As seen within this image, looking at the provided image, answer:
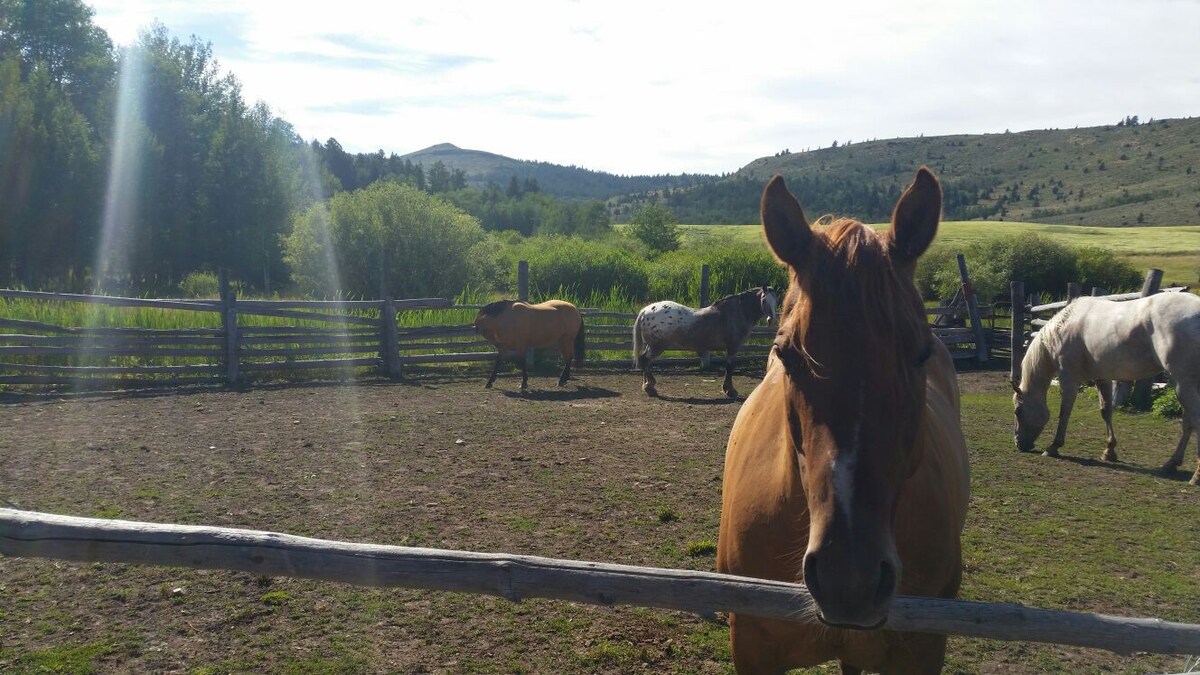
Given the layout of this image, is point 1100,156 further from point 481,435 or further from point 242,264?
point 481,435

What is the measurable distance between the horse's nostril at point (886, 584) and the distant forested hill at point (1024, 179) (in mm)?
62103

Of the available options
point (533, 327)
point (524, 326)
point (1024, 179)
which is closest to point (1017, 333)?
point (533, 327)

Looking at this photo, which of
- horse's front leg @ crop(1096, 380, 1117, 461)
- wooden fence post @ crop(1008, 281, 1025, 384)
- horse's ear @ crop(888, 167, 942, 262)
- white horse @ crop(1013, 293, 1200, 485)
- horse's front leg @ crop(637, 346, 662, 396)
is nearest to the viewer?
horse's ear @ crop(888, 167, 942, 262)

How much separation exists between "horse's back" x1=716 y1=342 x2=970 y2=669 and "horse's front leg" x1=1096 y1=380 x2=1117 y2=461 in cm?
754

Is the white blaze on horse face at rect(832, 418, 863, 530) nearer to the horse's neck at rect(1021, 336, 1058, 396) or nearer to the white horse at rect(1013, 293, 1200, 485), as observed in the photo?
the white horse at rect(1013, 293, 1200, 485)

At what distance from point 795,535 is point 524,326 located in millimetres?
11921

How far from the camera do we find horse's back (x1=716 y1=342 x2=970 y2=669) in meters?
2.33

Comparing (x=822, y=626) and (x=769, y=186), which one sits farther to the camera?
(x=822, y=626)

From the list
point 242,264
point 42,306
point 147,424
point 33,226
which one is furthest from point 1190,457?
point 242,264

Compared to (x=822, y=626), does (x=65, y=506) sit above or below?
below

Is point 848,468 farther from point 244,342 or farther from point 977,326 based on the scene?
point 977,326

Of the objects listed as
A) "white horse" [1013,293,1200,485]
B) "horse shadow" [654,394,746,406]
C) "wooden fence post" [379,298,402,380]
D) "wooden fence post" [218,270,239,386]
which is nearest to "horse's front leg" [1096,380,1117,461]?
"white horse" [1013,293,1200,485]

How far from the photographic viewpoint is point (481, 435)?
31.2 ft

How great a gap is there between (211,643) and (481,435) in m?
5.55
